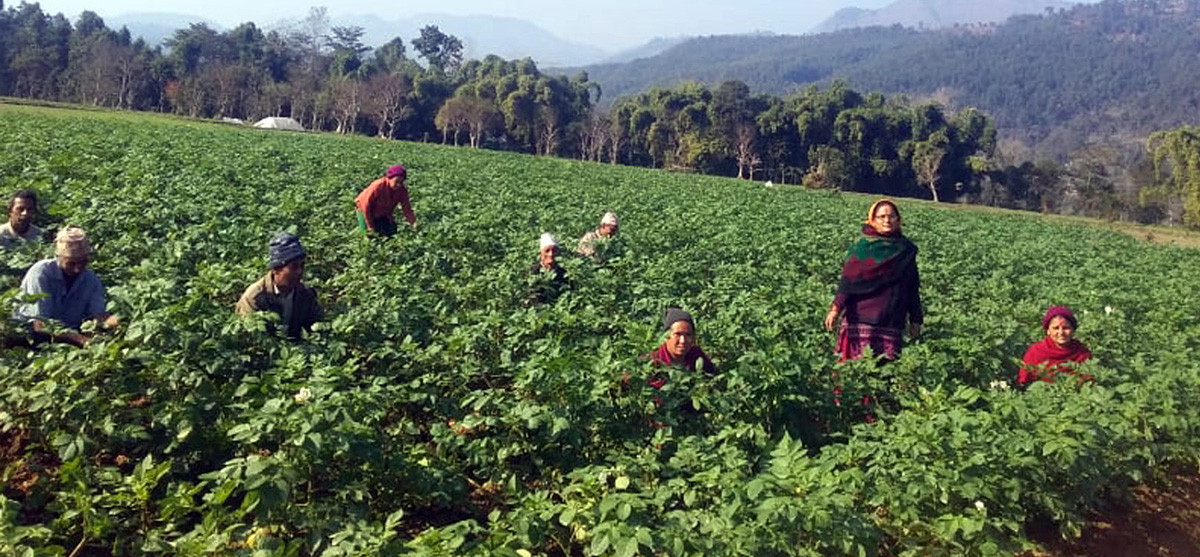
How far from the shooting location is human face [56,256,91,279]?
5480 mm

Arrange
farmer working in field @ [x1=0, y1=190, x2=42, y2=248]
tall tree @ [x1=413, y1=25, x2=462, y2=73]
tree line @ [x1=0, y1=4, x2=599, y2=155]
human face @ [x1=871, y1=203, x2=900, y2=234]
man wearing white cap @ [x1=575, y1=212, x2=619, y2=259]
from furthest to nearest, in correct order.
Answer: tall tree @ [x1=413, y1=25, x2=462, y2=73] < tree line @ [x1=0, y1=4, x2=599, y2=155] < man wearing white cap @ [x1=575, y1=212, x2=619, y2=259] < farmer working in field @ [x1=0, y1=190, x2=42, y2=248] < human face @ [x1=871, y1=203, x2=900, y2=234]

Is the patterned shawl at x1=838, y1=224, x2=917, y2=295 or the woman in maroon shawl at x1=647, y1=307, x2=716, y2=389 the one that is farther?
the patterned shawl at x1=838, y1=224, x2=917, y2=295

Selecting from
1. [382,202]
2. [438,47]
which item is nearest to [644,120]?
[438,47]

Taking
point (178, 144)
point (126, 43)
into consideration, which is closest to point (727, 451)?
point (178, 144)

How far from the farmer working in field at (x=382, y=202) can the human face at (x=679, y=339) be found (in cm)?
448

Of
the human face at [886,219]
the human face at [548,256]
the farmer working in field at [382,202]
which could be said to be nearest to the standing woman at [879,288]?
the human face at [886,219]

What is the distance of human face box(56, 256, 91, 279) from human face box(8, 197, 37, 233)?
1.61 m

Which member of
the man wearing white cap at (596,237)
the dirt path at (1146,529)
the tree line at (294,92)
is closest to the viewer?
the dirt path at (1146,529)

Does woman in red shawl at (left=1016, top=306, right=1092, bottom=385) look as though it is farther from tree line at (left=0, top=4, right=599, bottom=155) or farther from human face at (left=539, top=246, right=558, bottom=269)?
tree line at (left=0, top=4, right=599, bottom=155)

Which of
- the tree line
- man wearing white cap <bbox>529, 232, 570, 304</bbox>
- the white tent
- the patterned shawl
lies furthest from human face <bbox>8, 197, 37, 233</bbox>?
the tree line

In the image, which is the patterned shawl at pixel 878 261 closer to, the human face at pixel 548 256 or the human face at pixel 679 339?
the human face at pixel 679 339

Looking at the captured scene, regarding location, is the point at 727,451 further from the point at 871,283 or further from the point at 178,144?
the point at 178,144

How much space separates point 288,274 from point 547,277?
2337 millimetres

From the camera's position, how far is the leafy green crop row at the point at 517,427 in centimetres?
330
